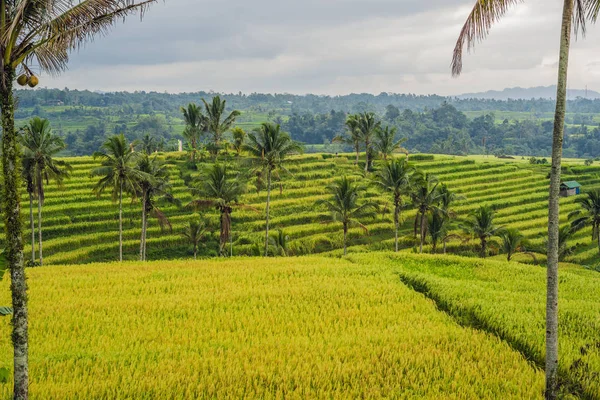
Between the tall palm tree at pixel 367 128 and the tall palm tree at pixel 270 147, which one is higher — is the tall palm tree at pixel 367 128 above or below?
above

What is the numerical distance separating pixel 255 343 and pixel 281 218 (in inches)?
1420

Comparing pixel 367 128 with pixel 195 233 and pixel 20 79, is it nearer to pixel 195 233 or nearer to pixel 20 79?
pixel 195 233

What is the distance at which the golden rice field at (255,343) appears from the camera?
37.0 ft

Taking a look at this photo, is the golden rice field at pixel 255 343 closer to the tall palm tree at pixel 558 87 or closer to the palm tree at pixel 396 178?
the tall palm tree at pixel 558 87

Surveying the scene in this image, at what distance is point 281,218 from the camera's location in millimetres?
50156

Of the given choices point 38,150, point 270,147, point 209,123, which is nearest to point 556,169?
point 270,147

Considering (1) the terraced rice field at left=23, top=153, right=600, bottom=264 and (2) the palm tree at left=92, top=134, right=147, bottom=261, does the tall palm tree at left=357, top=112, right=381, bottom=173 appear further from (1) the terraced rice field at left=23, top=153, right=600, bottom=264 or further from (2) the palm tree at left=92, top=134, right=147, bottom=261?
(2) the palm tree at left=92, top=134, right=147, bottom=261

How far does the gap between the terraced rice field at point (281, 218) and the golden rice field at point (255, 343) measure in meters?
19.7

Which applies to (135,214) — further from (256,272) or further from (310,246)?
(256,272)

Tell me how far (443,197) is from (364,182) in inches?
696

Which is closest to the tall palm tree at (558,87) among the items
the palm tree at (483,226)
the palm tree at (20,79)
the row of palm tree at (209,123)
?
the palm tree at (20,79)

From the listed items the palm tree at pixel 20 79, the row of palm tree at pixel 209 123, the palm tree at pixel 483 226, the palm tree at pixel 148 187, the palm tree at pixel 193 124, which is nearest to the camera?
the palm tree at pixel 20 79

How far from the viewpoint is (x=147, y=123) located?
149 m

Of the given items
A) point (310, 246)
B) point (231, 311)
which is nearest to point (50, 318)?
point (231, 311)
